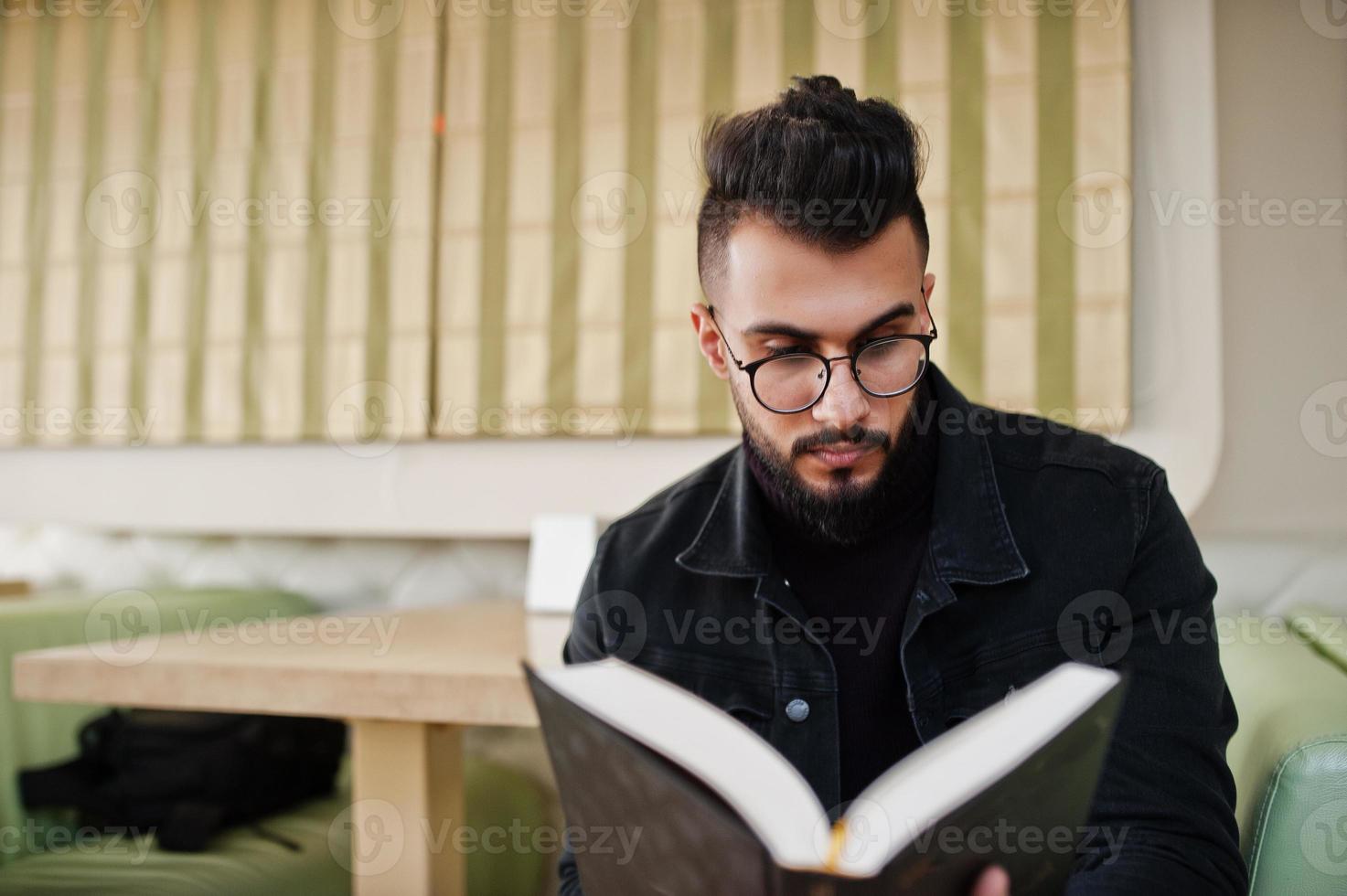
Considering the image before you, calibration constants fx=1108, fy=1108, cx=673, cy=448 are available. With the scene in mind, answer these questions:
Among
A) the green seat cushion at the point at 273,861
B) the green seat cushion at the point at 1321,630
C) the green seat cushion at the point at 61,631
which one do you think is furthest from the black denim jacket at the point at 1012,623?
the green seat cushion at the point at 61,631

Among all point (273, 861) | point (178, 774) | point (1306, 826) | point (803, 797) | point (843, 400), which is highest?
point (843, 400)

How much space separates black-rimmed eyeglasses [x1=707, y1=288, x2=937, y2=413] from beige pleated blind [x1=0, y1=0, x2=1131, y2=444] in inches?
35.0

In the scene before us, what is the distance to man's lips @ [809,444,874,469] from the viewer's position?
109cm

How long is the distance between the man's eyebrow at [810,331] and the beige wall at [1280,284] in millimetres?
1027

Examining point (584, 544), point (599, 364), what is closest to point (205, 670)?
point (584, 544)

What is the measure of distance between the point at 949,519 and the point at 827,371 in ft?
0.66

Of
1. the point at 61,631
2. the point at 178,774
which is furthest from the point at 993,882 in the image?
the point at 61,631

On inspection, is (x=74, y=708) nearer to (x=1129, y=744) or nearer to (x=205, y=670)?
(x=205, y=670)

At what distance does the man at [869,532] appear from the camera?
108 centimetres

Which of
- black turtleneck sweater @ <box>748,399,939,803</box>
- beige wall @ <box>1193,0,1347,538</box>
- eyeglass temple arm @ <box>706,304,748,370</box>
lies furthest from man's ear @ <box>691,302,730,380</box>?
beige wall @ <box>1193,0,1347,538</box>

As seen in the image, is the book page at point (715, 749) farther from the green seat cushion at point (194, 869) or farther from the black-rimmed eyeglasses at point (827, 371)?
the green seat cushion at point (194, 869)

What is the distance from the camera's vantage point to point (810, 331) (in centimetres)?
108

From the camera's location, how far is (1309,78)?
73.2 inches

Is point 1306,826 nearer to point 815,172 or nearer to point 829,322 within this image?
point 829,322
